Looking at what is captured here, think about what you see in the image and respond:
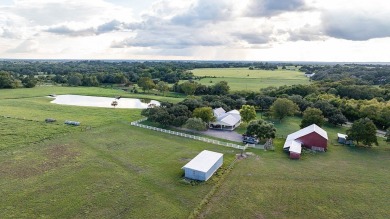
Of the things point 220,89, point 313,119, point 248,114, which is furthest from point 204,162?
point 220,89

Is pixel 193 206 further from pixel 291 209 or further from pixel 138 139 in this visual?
pixel 138 139

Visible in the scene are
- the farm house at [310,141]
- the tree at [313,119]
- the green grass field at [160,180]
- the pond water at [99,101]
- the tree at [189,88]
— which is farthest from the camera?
the tree at [189,88]

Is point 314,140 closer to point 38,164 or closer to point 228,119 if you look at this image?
point 228,119

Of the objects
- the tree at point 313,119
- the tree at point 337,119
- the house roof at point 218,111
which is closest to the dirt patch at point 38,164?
the house roof at point 218,111

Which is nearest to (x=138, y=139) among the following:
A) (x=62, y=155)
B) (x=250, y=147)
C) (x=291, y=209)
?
(x=62, y=155)

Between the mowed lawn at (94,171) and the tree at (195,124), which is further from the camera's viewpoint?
the tree at (195,124)

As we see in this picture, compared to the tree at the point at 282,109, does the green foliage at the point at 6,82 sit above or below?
above

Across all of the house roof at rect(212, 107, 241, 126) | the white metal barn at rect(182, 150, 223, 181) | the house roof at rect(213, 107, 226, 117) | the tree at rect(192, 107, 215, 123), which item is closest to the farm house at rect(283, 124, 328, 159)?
the house roof at rect(212, 107, 241, 126)

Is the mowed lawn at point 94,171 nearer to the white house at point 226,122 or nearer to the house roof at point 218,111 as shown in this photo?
the white house at point 226,122
